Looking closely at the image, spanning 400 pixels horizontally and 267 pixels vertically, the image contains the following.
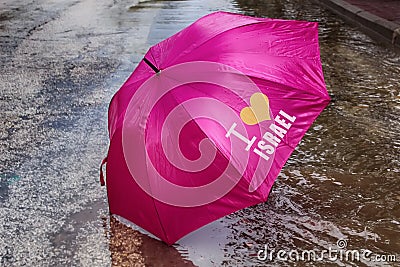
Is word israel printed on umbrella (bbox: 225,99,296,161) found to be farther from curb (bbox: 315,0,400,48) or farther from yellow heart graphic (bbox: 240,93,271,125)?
curb (bbox: 315,0,400,48)

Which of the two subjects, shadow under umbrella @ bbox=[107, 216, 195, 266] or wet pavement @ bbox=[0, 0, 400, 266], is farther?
wet pavement @ bbox=[0, 0, 400, 266]

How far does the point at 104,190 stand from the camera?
157 inches

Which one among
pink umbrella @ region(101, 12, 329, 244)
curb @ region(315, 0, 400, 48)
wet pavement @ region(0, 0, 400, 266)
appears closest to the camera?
pink umbrella @ region(101, 12, 329, 244)

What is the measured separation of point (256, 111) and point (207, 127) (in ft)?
0.88

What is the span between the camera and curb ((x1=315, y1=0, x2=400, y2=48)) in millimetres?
8341

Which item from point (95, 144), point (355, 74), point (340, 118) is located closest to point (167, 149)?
point (95, 144)

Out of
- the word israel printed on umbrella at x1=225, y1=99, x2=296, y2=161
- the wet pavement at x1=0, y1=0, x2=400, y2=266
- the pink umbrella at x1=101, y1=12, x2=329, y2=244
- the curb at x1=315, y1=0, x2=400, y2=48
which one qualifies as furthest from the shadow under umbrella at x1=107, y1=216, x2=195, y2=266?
the curb at x1=315, y1=0, x2=400, y2=48

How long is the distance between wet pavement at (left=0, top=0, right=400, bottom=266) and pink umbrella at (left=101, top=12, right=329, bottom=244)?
385mm

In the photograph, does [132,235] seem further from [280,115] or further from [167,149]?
[280,115]

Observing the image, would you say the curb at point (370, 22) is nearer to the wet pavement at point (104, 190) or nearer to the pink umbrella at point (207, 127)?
the wet pavement at point (104, 190)

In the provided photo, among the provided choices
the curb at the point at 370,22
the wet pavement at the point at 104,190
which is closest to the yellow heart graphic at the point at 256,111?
the wet pavement at the point at 104,190

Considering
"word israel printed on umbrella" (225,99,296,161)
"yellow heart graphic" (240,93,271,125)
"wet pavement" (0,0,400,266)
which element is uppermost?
"yellow heart graphic" (240,93,271,125)

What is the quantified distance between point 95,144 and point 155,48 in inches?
63.9

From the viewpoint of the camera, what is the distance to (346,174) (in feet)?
13.6
